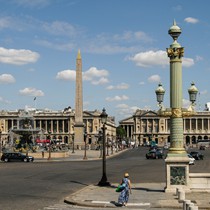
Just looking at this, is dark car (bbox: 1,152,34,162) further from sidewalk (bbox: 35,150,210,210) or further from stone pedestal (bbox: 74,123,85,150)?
sidewalk (bbox: 35,150,210,210)

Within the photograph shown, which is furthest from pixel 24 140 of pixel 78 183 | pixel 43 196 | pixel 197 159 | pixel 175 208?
pixel 175 208

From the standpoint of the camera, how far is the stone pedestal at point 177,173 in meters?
22.8

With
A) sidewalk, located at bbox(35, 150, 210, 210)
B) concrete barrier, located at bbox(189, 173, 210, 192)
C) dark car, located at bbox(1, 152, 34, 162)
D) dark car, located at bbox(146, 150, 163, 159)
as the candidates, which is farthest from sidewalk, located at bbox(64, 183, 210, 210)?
dark car, located at bbox(146, 150, 163, 159)

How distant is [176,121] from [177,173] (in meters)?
2.46

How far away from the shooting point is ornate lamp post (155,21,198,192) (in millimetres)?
22859

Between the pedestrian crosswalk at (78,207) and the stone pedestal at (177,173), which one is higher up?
the stone pedestal at (177,173)

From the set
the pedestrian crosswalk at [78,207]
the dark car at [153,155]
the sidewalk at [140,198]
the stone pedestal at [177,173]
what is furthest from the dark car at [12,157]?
the pedestrian crosswalk at [78,207]

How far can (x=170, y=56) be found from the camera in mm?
23922

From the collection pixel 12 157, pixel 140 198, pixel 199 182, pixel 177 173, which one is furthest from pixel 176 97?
pixel 12 157

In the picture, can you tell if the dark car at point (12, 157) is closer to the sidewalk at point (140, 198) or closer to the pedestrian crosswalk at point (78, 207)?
the sidewalk at point (140, 198)

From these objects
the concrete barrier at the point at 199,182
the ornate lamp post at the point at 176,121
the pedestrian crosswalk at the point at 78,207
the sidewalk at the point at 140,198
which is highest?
the ornate lamp post at the point at 176,121

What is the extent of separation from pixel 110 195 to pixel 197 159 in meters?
44.3

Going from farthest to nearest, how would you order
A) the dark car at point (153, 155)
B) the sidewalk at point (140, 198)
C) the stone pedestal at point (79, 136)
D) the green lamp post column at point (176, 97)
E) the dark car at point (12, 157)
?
1. the stone pedestal at point (79, 136)
2. the dark car at point (153, 155)
3. the dark car at point (12, 157)
4. the green lamp post column at point (176, 97)
5. the sidewalk at point (140, 198)

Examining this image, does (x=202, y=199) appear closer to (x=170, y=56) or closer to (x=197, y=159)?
(x=170, y=56)
